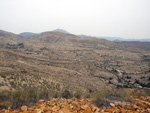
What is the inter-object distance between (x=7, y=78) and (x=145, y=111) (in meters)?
11.6

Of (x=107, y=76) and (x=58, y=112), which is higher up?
(x=58, y=112)

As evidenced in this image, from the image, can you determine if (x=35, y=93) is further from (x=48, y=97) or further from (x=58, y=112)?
(x=58, y=112)

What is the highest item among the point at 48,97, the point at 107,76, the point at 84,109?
the point at 84,109

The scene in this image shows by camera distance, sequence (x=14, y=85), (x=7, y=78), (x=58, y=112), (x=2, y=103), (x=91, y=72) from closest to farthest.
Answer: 1. (x=58, y=112)
2. (x=2, y=103)
3. (x=14, y=85)
4. (x=7, y=78)
5. (x=91, y=72)

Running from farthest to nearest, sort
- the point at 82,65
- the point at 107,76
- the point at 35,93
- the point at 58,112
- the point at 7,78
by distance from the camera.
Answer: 1. the point at 82,65
2. the point at 107,76
3. the point at 7,78
4. the point at 35,93
5. the point at 58,112

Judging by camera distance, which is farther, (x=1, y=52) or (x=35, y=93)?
(x=1, y=52)

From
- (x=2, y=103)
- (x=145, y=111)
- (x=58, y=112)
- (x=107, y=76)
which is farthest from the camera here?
(x=107, y=76)

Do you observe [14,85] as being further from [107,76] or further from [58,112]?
[107,76]

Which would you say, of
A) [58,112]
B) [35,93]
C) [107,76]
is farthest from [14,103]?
[107,76]

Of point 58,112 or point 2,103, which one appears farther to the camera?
point 2,103

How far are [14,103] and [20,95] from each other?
62 cm

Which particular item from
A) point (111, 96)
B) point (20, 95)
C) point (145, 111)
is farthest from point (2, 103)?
point (145, 111)

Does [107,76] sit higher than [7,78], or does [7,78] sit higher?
[7,78]

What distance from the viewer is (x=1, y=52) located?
27.8m
